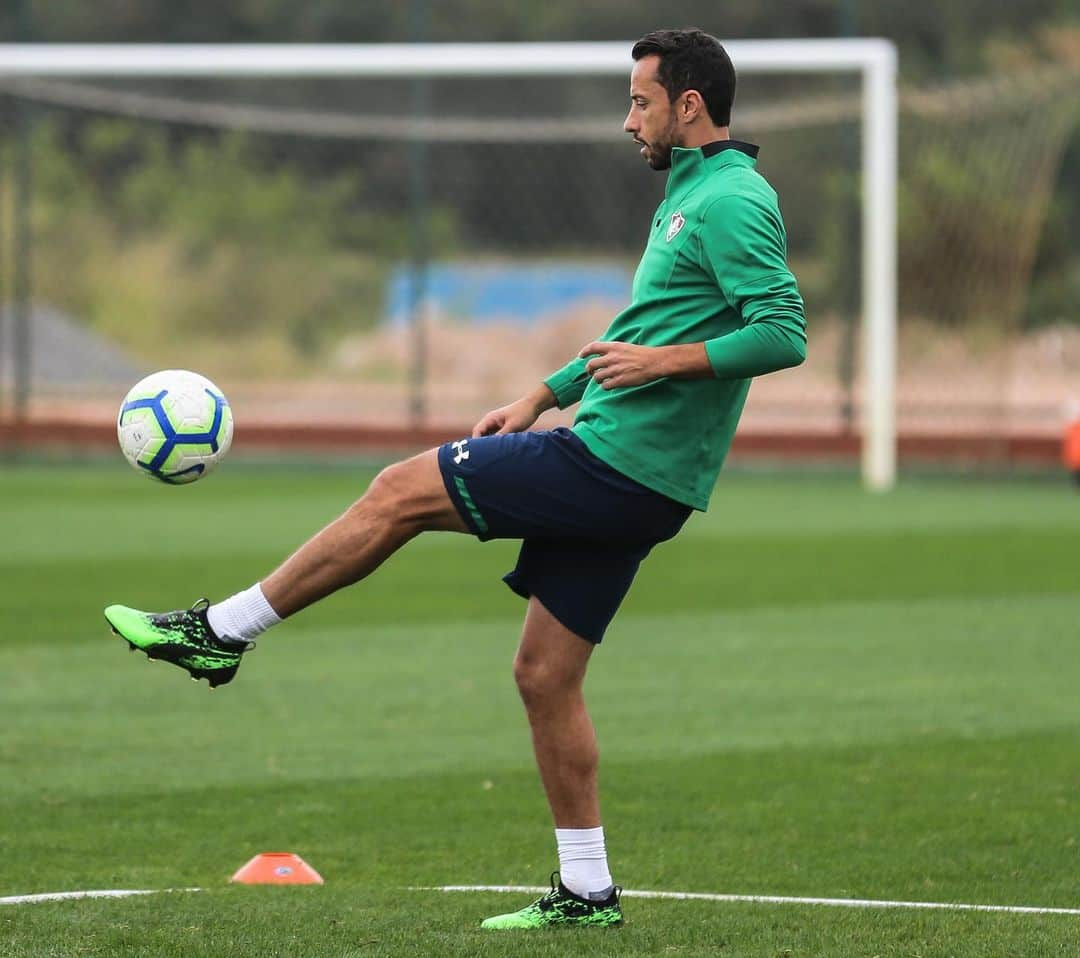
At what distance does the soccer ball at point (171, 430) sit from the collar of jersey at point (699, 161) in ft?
4.30

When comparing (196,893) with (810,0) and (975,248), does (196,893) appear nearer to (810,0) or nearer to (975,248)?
(975,248)

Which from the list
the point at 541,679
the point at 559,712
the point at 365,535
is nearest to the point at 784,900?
the point at 559,712

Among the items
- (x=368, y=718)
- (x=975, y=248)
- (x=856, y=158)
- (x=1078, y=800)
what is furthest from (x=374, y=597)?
(x=856, y=158)

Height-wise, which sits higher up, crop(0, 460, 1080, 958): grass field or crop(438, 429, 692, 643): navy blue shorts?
crop(438, 429, 692, 643): navy blue shorts

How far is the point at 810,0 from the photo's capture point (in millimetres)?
30484

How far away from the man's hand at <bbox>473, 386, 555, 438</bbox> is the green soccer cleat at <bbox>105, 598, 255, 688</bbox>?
0.85 meters

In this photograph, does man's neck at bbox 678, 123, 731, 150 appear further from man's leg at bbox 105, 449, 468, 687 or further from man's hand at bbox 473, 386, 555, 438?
man's leg at bbox 105, 449, 468, 687

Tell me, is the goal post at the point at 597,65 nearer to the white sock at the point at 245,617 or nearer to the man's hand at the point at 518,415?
the man's hand at the point at 518,415

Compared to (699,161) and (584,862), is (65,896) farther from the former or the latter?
(699,161)

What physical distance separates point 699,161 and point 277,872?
2330mm

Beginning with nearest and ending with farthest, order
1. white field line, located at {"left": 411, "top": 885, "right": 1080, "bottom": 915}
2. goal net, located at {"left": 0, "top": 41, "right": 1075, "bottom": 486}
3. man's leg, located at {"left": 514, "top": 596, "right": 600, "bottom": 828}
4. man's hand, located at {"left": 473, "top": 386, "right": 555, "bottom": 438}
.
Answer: man's leg, located at {"left": 514, "top": 596, "right": 600, "bottom": 828}
man's hand, located at {"left": 473, "top": 386, "right": 555, "bottom": 438}
white field line, located at {"left": 411, "top": 885, "right": 1080, "bottom": 915}
goal net, located at {"left": 0, "top": 41, "right": 1075, "bottom": 486}

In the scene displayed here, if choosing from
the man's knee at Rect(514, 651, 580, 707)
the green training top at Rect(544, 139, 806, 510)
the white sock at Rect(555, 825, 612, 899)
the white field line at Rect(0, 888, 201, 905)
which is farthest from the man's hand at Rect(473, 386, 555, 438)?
the white field line at Rect(0, 888, 201, 905)

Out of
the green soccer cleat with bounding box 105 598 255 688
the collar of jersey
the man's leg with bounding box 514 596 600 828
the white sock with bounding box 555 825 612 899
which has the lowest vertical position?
the white sock with bounding box 555 825 612 899

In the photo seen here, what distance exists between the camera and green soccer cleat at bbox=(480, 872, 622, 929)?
5.12 meters
